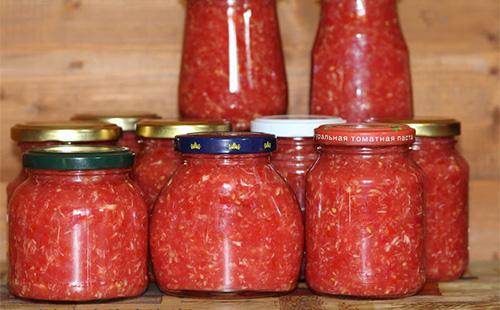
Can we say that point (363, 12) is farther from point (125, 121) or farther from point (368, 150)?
point (125, 121)

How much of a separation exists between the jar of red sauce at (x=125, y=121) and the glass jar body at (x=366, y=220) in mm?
349

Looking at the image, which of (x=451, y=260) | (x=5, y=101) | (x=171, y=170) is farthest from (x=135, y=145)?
(x=451, y=260)

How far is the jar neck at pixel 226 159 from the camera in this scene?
1.38 meters

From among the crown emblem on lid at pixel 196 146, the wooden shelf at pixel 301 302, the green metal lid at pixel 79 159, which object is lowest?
the wooden shelf at pixel 301 302

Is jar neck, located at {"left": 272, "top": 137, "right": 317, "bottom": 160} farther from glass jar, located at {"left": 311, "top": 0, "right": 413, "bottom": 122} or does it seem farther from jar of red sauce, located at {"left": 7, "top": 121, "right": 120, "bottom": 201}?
jar of red sauce, located at {"left": 7, "top": 121, "right": 120, "bottom": 201}

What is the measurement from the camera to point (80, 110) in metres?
1.76

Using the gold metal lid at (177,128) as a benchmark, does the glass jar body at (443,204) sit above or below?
below

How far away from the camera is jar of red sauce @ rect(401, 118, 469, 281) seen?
1.52 meters

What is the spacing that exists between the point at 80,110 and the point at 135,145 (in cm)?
18

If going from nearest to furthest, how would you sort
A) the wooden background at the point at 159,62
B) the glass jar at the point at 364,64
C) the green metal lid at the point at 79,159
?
the green metal lid at the point at 79,159 → the glass jar at the point at 364,64 → the wooden background at the point at 159,62

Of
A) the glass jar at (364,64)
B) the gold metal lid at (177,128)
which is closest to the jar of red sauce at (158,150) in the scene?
the gold metal lid at (177,128)

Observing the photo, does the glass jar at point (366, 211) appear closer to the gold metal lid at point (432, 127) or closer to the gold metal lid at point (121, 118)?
the gold metal lid at point (432, 127)

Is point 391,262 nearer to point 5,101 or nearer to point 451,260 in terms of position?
point 451,260

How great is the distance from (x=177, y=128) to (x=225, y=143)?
150 millimetres
